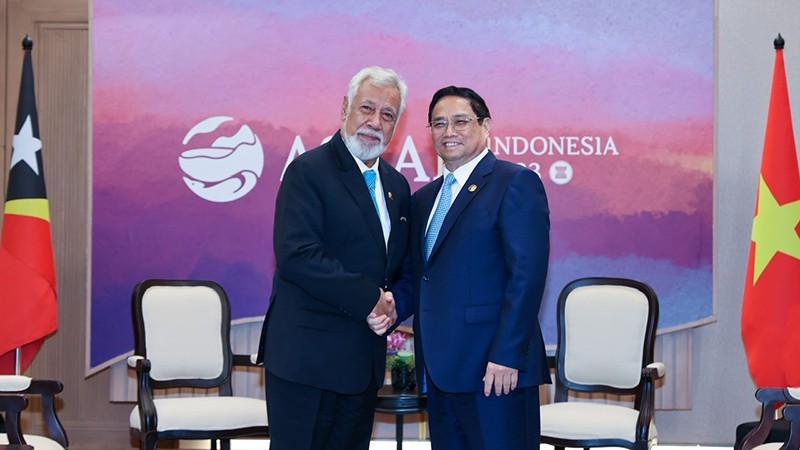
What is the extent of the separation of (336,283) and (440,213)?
483 mm

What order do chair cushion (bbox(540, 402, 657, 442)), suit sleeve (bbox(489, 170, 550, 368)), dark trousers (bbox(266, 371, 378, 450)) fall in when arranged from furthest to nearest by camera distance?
chair cushion (bbox(540, 402, 657, 442)) → dark trousers (bbox(266, 371, 378, 450)) → suit sleeve (bbox(489, 170, 550, 368))

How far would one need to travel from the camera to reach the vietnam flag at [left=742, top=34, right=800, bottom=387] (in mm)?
5129

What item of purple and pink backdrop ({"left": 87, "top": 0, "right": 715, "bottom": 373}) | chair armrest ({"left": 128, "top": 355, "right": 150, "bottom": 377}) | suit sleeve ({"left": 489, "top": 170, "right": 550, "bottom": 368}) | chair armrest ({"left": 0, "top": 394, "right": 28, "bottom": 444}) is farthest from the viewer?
purple and pink backdrop ({"left": 87, "top": 0, "right": 715, "bottom": 373})

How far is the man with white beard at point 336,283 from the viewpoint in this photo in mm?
3150

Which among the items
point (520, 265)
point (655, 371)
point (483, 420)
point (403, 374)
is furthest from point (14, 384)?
point (655, 371)

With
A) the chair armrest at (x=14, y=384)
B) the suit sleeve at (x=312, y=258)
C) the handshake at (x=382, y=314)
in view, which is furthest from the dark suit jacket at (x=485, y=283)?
the chair armrest at (x=14, y=384)

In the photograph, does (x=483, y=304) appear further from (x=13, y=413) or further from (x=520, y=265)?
(x=13, y=413)

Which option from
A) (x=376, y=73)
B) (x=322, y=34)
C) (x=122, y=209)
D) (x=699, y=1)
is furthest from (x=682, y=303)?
(x=122, y=209)

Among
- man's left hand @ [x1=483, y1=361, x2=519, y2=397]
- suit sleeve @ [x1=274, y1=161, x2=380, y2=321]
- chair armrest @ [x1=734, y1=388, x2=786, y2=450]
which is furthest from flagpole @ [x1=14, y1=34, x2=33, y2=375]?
chair armrest @ [x1=734, y1=388, x2=786, y2=450]

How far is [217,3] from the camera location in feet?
18.7

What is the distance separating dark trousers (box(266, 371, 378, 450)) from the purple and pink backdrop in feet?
8.00

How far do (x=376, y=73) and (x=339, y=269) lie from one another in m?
0.73

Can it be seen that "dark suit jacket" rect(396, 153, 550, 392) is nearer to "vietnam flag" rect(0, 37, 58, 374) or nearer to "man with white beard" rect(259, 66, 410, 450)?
"man with white beard" rect(259, 66, 410, 450)

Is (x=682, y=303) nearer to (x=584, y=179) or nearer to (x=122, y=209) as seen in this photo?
(x=584, y=179)
